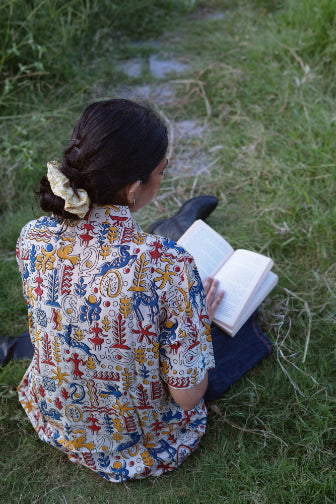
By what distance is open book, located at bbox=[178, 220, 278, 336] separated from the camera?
7.17 ft

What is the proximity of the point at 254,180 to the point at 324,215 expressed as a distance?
601 millimetres

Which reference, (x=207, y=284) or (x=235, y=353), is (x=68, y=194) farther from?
(x=235, y=353)

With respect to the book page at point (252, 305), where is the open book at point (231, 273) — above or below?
above

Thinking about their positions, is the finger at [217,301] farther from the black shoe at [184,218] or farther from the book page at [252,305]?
the black shoe at [184,218]

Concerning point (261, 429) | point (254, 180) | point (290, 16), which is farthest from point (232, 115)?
point (261, 429)

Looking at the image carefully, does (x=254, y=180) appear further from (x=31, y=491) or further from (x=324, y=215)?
(x=31, y=491)

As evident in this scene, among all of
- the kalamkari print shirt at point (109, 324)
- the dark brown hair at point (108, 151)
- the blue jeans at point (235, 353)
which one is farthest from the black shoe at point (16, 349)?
the dark brown hair at point (108, 151)

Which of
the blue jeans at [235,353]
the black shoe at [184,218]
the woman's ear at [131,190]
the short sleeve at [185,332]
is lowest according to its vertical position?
the blue jeans at [235,353]

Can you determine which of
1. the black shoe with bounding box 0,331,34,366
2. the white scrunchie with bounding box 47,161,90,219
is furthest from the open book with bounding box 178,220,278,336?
the white scrunchie with bounding box 47,161,90,219

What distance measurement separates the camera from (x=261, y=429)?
2.13 metres

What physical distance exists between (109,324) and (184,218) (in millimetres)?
1405

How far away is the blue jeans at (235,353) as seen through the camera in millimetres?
2221

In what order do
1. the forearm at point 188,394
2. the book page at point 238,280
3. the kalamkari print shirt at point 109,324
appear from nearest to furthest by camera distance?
1. the kalamkari print shirt at point 109,324
2. the forearm at point 188,394
3. the book page at point 238,280

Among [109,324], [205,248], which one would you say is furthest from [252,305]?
[109,324]
